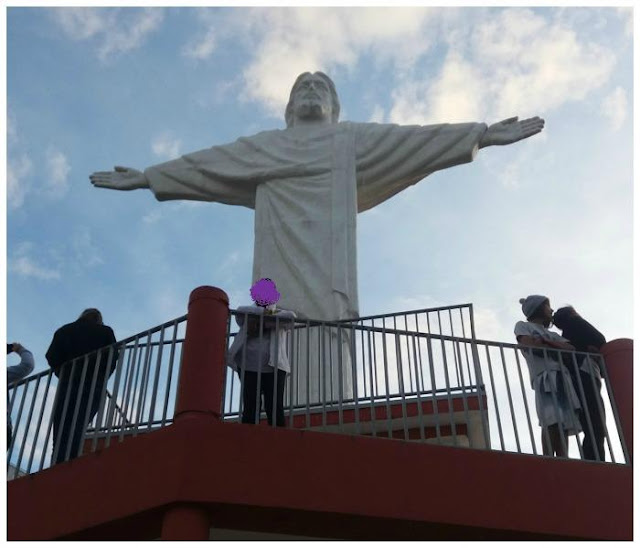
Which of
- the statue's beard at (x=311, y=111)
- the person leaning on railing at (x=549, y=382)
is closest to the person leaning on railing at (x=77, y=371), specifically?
the person leaning on railing at (x=549, y=382)

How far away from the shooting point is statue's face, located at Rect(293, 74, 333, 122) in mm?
12367

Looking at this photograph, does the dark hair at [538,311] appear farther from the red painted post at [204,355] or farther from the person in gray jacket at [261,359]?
the red painted post at [204,355]

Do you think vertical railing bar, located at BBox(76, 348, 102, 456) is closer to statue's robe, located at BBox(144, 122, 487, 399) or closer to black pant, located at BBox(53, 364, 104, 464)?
black pant, located at BBox(53, 364, 104, 464)

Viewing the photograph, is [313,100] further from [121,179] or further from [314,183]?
[121,179]

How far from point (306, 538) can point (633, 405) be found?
9.35 ft

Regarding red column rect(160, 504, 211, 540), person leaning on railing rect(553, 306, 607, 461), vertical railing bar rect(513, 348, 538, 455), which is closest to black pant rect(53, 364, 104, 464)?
red column rect(160, 504, 211, 540)

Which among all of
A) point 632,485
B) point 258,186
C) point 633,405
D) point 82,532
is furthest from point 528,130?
point 82,532

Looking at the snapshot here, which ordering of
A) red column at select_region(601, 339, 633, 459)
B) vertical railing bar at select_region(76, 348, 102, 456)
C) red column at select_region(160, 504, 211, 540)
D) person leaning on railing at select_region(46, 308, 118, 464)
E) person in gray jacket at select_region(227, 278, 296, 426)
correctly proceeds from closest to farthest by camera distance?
1. red column at select_region(160, 504, 211, 540)
2. person in gray jacket at select_region(227, 278, 296, 426)
3. vertical railing bar at select_region(76, 348, 102, 456)
4. person leaning on railing at select_region(46, 308, 118, 464)
5. red column at select_region(601, 339, 633, 459)

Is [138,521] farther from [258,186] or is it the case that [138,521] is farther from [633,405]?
[258,186]

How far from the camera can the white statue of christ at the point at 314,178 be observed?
417 inches

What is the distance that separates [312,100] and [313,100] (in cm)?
1

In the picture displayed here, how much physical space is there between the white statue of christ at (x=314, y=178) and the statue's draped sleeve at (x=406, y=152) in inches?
0.5

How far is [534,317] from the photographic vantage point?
7730mm

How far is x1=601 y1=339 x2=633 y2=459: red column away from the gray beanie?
2.16 ft
